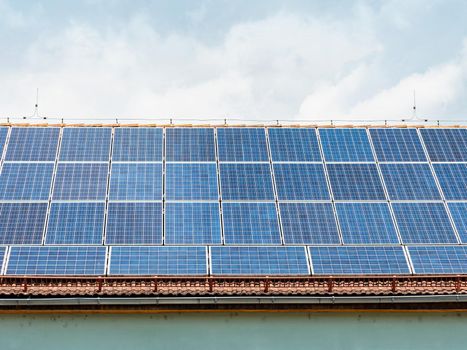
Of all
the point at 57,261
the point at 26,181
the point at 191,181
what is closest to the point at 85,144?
the point at 26,181

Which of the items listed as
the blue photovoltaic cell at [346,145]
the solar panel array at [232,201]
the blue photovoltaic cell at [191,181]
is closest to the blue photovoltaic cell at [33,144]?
the solar panel array at [232,201]

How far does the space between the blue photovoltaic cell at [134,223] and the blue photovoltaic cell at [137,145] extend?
117 inches

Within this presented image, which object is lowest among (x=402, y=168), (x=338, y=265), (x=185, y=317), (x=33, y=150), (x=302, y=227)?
(x=185, y=317)

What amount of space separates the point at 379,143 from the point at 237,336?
1254 centimetres

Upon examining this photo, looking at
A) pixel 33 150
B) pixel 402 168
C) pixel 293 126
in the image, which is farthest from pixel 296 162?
pixel 33 150

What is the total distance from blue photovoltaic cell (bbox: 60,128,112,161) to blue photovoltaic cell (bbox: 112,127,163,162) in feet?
1.46

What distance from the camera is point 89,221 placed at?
2342cm

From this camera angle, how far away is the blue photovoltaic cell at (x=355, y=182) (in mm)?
25141

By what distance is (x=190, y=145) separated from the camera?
27203mm

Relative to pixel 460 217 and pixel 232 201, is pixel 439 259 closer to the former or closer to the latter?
pixel 460 217

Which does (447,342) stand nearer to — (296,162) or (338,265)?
(338,265)

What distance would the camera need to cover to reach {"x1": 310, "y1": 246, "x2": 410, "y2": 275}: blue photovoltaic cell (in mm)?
21859

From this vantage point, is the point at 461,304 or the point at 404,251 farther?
the point at 404,251

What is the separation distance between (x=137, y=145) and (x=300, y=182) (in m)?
7.62
